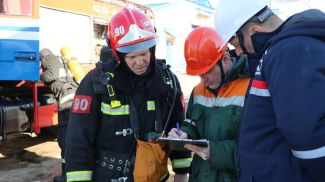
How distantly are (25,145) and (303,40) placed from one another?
611 cm

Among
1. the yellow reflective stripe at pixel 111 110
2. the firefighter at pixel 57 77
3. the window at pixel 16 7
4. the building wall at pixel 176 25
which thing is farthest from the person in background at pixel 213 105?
the building wall at pixel 176 25

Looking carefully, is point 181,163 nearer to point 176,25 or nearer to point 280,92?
point 280,92

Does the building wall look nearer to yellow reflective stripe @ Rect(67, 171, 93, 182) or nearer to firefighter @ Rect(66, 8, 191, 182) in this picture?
firefighter @ Rect(66, 8, 191, 182)

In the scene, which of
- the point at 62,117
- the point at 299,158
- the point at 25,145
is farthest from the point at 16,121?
the point at 299,158

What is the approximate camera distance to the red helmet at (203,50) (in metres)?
2.03

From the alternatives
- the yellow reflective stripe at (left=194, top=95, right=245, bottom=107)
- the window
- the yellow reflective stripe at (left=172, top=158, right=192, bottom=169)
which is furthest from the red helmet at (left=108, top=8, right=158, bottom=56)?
the window

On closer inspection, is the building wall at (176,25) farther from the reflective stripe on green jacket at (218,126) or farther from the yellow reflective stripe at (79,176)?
the yellow reflective stripe at (79,176)

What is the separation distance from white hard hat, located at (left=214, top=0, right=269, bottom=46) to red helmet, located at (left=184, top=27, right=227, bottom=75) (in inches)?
16.4

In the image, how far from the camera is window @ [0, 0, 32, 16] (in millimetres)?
4438

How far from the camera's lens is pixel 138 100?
6.81ft

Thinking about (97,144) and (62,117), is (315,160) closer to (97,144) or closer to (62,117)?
(97,144)

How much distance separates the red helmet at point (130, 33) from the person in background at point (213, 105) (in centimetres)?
26

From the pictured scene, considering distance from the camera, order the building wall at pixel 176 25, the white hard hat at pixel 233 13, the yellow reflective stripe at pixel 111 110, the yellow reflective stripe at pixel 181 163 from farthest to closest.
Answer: the building wall at pixel 176 25, the yellow reflective stripe at pixel 181 163, the yellow reflective stripe at pixel 111 110, the white hard hat at pixel 233 13

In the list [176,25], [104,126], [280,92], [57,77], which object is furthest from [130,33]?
[176,25]
